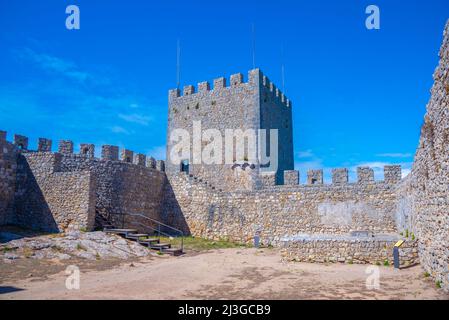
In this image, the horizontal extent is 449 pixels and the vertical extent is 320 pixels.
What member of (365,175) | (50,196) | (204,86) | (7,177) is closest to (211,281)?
(365,175)

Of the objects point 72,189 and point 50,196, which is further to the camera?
point 50,196

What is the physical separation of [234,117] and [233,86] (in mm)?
2098

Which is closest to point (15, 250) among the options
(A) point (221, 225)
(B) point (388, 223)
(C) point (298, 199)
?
(A) point (221, 225)

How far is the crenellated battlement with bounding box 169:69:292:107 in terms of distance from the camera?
21453 mm

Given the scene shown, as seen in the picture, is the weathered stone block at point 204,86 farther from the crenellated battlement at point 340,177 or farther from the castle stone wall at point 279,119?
the crenellated battlement at point 340,177

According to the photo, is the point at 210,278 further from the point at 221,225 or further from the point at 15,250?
the point at 221,225

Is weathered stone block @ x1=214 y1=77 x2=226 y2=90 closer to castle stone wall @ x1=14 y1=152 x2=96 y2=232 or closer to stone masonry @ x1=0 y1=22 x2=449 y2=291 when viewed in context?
stone masonry @ x1=0 y1=22 x2=449 y2=291

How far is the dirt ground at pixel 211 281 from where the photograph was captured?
276 inches

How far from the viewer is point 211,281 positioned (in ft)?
28.2

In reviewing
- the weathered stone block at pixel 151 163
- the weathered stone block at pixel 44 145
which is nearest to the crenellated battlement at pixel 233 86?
the weathered stone block at pixel 151 163

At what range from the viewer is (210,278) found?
900 centimetres

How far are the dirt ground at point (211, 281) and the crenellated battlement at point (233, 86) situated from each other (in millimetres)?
12683

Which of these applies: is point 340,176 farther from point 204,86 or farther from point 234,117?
point 204,86

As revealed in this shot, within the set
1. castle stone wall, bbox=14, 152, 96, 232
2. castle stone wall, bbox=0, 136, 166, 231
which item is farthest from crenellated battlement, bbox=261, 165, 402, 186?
castle stone wall, bbox=14, 152, 96, 232
